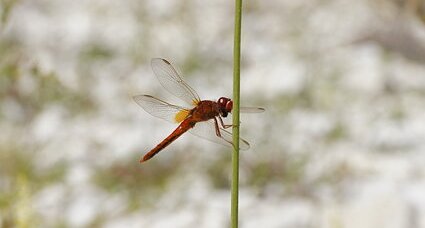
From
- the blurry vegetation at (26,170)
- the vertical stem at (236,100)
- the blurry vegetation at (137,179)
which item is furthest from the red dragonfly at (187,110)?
the blurry vegetation at (137,179)

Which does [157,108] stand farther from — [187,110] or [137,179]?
[137,179]

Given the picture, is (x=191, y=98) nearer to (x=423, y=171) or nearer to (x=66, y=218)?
(x=66, y=218)

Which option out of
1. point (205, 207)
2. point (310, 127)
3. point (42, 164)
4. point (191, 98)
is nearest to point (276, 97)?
point (310, 127)

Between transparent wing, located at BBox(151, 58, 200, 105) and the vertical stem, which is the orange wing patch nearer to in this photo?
transparent wing, located at BBox(151, 58, 200, 105)

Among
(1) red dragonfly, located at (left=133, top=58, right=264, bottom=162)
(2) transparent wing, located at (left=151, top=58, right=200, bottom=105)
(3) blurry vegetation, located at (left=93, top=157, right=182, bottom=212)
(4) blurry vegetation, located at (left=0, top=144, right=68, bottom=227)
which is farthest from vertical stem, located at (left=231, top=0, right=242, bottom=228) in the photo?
(3) blurry vegetation, located at (left=93, top=157, right=182, bottom=212)

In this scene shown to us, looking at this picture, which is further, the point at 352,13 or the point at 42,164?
the point at 352,13

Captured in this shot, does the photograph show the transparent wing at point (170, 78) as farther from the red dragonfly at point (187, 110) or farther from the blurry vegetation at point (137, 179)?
the blurry vegetation at point (137, 179)

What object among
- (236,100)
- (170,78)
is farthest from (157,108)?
(236,100)

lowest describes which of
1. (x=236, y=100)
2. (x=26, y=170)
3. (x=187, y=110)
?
(x=236, y=100)
